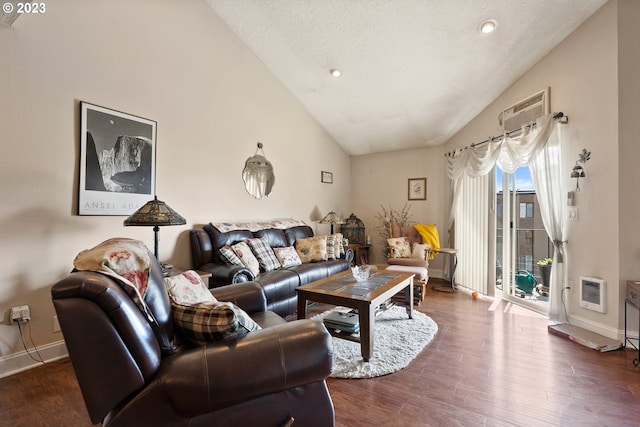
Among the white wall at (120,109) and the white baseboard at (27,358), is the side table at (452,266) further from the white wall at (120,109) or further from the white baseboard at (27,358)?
the white baseboard at (27,358)

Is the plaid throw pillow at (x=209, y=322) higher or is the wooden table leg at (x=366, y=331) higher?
the plaid throw pillow at (x=209, y=322)

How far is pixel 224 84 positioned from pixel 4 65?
198cm

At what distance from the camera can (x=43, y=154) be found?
225cm

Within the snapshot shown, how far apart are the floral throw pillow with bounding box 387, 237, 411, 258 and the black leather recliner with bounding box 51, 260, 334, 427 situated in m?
3.37

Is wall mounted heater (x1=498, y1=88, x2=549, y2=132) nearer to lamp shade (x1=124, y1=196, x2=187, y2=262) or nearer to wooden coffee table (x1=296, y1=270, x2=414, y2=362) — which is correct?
wooden coffee table (x1=296, y1=270, x2=414, y2=362)

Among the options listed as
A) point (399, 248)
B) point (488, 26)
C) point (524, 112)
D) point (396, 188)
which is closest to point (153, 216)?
point (399, 248)

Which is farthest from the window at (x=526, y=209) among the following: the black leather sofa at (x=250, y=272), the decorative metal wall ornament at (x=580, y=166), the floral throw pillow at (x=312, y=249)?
the floral throw pillow at (x=312, y=249)

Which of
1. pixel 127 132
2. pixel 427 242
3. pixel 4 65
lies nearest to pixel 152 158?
pixel 127 132

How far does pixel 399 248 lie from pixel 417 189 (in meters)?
1.45

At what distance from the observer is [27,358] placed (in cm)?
219

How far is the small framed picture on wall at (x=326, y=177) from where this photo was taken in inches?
214

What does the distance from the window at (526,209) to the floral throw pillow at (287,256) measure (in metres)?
2.85

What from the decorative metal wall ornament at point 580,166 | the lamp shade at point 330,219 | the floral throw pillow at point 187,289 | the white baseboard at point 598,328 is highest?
the decorative metal wall ornament at point 580,166

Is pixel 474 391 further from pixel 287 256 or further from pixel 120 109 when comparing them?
pixel 120 109
